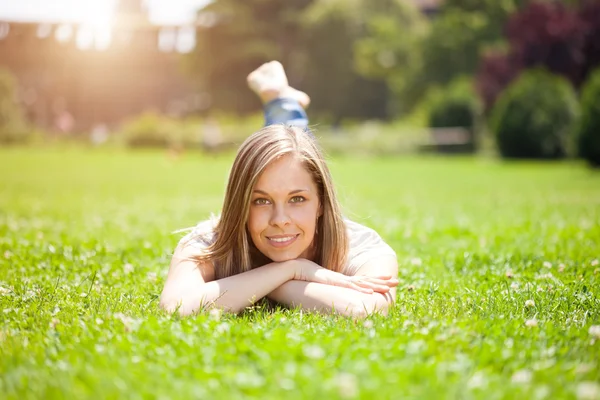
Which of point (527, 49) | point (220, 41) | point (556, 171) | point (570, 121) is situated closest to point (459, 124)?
point (527, 49)

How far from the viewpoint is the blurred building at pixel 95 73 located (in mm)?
73688

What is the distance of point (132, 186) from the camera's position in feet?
55.5

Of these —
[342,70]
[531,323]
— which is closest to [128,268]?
[531,323]

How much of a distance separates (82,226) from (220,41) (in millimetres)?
53910

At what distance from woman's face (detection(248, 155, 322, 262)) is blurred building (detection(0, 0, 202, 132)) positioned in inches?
2718

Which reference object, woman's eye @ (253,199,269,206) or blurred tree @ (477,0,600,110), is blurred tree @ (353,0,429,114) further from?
woman's eye @ (253,199,269,206)

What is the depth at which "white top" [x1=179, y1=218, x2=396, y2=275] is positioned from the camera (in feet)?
14.0

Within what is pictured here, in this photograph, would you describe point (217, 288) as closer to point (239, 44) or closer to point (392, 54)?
point (392, 54)

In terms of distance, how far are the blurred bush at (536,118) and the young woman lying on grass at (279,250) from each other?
2473 cm

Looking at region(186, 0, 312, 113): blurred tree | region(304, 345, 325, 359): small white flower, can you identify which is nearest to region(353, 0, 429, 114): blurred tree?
region(186, 0, 312, 113): blurred tree

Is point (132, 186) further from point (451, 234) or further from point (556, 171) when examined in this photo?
point (556, 171)

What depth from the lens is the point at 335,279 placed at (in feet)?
12.9

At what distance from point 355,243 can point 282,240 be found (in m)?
0.77

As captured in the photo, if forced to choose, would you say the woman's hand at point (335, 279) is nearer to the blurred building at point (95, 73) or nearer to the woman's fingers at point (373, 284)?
the woman's fingers at point (373, 284)
